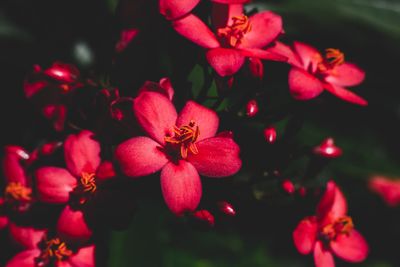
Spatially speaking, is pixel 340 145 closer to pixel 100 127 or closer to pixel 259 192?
pixel 259 192

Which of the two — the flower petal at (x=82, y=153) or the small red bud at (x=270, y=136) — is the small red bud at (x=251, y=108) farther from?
the flower petal at (x=82, y=153)

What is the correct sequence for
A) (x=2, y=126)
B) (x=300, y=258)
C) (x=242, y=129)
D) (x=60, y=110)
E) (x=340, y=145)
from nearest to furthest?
(x=60, y=110), (x=242, y=129), (x=2, y=126), (x=340, y=145), (x=300, y=258)

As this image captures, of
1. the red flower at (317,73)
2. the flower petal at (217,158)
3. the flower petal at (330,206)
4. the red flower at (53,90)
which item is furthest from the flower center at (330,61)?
the red flower at (53,90)

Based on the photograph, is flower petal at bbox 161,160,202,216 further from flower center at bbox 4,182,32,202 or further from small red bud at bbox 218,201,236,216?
flower center at bbox 4,182,32,202

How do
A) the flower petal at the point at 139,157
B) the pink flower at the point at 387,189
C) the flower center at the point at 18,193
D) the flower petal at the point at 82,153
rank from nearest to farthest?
the flower petal at the point at 139,157, the flower petal at the point at 82,153, the flower center at the point at 18,193, the pink flower at the point at 387,189

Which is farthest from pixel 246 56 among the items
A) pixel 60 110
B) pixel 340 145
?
pixel 340 145

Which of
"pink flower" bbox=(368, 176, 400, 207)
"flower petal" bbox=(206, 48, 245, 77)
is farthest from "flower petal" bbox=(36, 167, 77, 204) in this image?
"pink flower" bbox=(368, 176, 400, 207)
